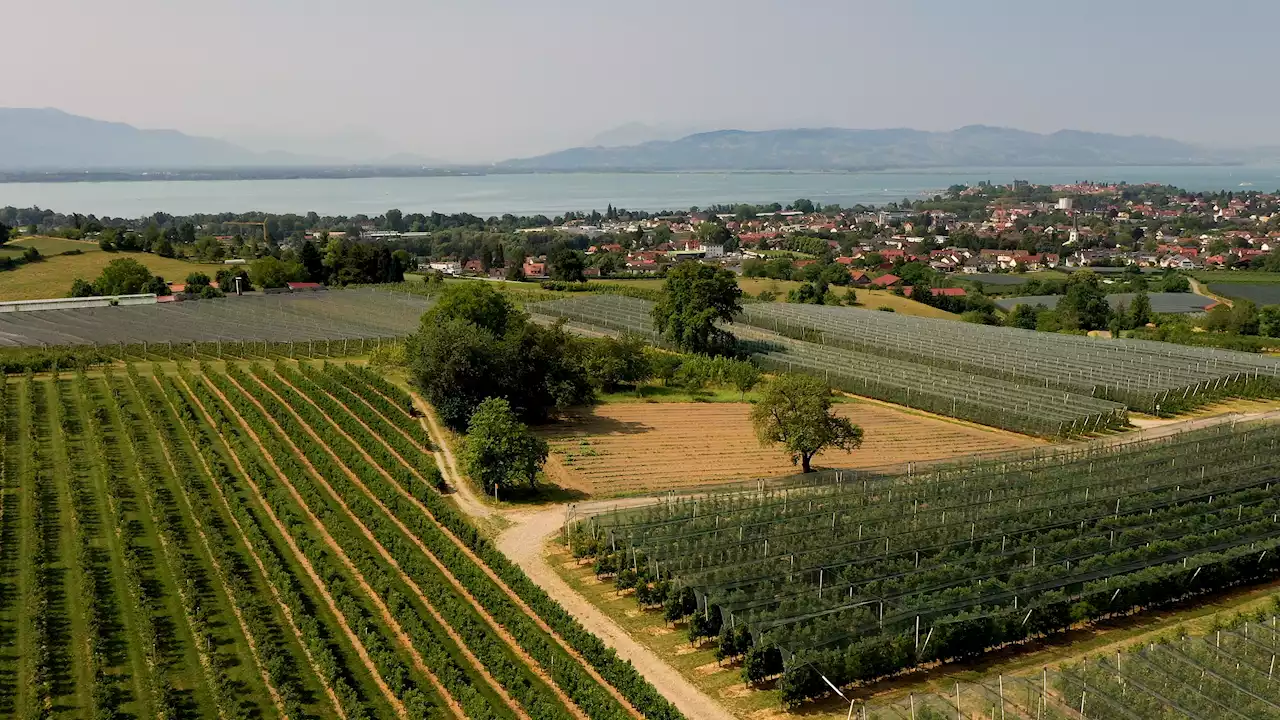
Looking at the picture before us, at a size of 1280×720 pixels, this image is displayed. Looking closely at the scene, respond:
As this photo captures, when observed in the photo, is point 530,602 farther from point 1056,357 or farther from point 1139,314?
point 1139,314

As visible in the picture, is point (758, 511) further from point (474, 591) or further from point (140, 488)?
point (140, 488)

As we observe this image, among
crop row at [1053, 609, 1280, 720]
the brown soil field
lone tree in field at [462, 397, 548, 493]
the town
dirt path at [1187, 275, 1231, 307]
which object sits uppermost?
lone tree in field at [462, 397, 548, 493]

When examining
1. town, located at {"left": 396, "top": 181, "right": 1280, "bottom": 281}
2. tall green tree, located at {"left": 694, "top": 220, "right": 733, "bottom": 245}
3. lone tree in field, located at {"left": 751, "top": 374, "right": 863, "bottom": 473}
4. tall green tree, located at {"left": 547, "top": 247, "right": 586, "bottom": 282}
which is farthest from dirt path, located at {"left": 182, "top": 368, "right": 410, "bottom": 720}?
tall green tree, located at {"left": 694, "top": 220, "right": 733, "bottom": 245}

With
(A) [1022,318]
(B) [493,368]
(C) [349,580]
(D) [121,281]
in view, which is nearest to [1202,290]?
(A) [1022,318]

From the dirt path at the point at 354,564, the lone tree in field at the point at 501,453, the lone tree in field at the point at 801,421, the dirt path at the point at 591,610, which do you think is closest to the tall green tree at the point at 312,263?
the dirt path at the point at 354,564

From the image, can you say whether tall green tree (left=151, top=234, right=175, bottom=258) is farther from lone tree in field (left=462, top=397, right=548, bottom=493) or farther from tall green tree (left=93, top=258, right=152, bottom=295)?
lone tree in field (left=462, top=397, right=548, bottom=493)

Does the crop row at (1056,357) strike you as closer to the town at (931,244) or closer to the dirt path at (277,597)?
the dirt path at (277,597)
